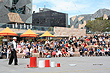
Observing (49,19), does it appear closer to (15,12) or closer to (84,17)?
(84,17)

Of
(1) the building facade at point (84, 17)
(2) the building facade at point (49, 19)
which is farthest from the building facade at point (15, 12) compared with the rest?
(1) the building facade at point (84, 17)

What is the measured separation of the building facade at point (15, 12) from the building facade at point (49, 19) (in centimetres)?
2865

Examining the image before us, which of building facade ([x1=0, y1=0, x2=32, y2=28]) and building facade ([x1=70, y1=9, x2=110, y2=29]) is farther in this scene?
building facade ([x1=70, y1=9, x2=110, y2=29])

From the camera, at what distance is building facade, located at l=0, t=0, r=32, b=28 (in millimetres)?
48562

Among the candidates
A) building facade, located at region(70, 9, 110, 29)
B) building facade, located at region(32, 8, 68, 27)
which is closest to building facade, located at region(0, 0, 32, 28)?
building facade, located at region(32, 8, 68, 27)

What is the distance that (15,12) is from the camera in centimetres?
5125

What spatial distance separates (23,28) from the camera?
129ft

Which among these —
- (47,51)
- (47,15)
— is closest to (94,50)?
(47,51)

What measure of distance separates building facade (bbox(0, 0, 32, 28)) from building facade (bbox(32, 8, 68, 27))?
28.6 metres

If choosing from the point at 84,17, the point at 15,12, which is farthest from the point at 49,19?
the point at 15,12

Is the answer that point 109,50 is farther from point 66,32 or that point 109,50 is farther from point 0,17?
point 0,17

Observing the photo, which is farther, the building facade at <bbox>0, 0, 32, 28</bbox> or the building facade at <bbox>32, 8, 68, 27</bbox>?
the building facade at <bbox>32, 8, 68, 27</bbox>

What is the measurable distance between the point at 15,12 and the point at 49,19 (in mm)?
33433

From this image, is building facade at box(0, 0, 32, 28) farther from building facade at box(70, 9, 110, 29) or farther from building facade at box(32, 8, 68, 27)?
building facade at box(70, 9, 110, 29)
